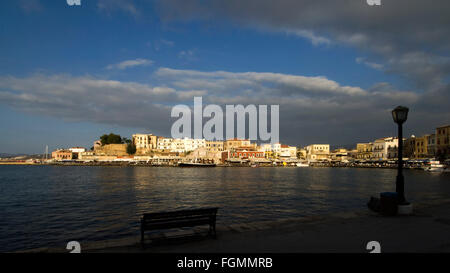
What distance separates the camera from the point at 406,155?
112938 millimetres

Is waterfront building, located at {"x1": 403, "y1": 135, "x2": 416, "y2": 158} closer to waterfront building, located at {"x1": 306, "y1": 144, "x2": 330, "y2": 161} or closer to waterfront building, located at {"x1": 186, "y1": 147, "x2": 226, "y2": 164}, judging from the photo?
waterfront building, located at {"x1": 306, "y1": 144, "x2": 330, "y2": 161}

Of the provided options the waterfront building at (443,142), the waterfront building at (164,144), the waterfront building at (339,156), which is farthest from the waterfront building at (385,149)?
the waterfront building at (164,144)

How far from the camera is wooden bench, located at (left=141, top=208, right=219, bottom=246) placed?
646cm

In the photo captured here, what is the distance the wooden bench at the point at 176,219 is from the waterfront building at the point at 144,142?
15415 centimetres

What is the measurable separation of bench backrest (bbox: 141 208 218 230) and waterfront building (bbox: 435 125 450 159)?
102 m

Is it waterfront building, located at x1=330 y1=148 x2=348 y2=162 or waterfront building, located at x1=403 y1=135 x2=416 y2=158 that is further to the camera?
waterfront building, located at x1=330 y1=148 x2=348 y2=162

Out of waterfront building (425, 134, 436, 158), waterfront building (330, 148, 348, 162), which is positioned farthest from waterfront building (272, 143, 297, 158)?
waterfront building (425, 134, 436, 158)

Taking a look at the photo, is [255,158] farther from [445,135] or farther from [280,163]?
[445,135]

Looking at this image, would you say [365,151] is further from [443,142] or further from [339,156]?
[443,142]

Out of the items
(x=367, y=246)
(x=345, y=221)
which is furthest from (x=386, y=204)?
(x=367, y=246)

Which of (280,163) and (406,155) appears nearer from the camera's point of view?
(406,155)

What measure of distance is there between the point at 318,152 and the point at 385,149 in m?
44.4

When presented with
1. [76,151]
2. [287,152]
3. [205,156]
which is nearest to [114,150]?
[76,151]
